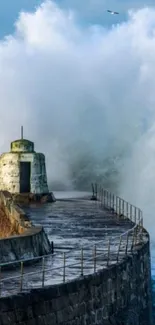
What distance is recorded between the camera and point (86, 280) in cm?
1393

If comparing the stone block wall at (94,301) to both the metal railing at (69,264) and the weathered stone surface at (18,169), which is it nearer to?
the metal railing at (69,264)

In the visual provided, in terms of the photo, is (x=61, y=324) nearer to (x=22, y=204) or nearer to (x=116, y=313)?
(x=116, y=313)

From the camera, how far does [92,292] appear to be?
14203 millimetres

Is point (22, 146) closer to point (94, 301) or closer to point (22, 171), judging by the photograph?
point (22, 171)

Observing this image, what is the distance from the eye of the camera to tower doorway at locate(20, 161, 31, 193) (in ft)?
113

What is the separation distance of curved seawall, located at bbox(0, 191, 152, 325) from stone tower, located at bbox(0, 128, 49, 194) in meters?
14.6

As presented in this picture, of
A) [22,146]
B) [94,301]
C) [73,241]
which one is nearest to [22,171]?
[22,146]

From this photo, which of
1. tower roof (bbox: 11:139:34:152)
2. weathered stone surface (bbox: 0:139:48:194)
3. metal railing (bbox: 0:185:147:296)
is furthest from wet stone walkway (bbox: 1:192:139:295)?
tower roof (bbox: 11:139:34:152)

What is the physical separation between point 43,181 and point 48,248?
→ 1774 centimetres

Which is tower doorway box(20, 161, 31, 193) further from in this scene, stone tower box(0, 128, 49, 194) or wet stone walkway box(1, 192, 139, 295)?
wet stone walkway box(1, 192, 139, 295)

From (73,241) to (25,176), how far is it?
15.2m

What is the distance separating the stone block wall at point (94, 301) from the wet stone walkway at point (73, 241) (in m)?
0.35

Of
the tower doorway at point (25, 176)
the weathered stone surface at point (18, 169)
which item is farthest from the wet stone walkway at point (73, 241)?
the tower doorway at point (25, 176)

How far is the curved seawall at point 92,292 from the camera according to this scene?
40.7 feet
